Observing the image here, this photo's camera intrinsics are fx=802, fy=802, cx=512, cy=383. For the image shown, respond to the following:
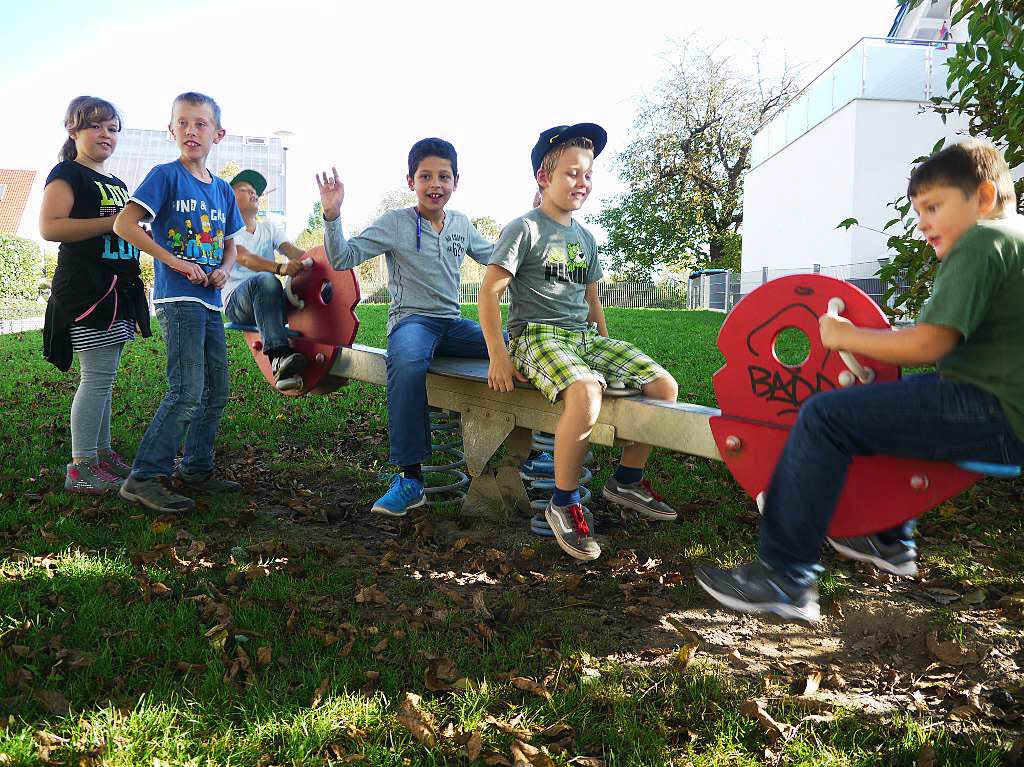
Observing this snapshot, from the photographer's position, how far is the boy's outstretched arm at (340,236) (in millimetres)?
4219

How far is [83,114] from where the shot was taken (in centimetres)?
428

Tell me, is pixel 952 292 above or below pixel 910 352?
above

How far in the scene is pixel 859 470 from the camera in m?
2.66

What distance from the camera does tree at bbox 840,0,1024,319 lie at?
340 cm

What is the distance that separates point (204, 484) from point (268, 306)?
4.16ft

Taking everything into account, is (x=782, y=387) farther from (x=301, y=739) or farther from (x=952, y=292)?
(x=301, y=739)

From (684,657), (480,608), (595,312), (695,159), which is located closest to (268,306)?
(595,312)

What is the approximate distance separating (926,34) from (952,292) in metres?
A: 27.9

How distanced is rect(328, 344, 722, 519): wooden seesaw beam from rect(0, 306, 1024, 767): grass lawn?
11.0 inches

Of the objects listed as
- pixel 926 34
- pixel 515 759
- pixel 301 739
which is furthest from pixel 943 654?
pixel 926 34

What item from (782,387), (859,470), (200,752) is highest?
(782,387)

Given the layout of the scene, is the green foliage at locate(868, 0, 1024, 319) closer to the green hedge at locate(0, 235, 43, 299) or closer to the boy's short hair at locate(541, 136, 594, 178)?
the boy's short hair at locate(541, 136, 594, 178)

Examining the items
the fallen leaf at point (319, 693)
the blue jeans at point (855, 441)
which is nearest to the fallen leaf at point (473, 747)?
the fallen leaf at point (319, 693)

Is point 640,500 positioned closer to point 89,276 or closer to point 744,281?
point 89,276
